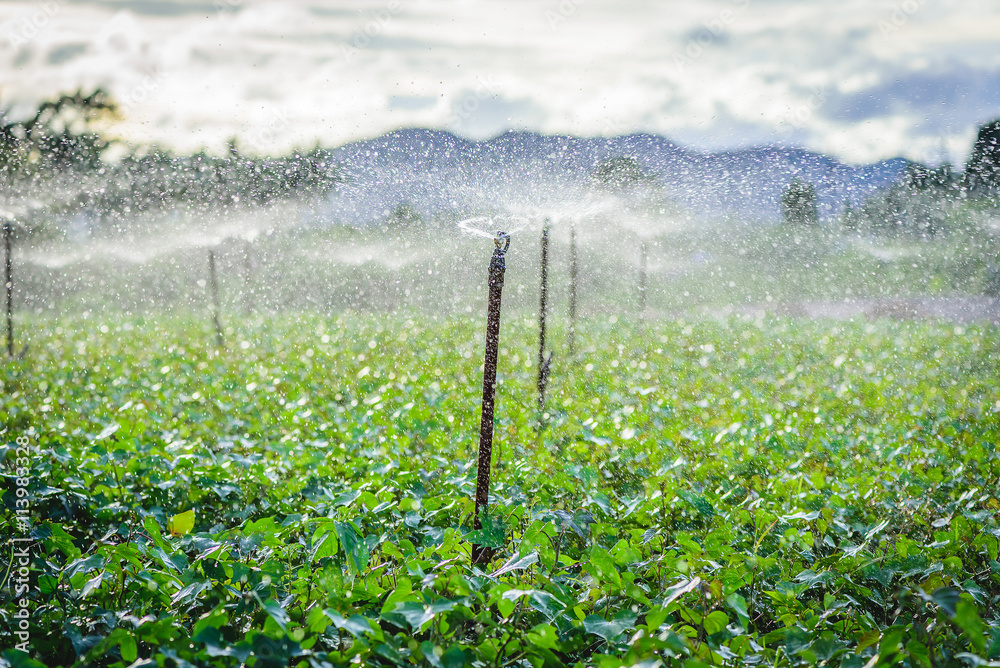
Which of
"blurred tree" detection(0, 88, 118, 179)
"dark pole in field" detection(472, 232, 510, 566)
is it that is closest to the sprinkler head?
"dark pole in field" detection(472, 232, 510, 566)

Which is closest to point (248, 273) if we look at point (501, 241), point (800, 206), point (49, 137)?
point (49, 137)

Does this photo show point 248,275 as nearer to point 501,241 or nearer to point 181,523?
point 501,241

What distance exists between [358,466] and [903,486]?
282cm

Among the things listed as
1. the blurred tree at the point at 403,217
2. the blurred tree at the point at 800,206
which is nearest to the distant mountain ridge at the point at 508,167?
the blurred tree at the point at 403,217

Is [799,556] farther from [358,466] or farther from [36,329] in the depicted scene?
[36,329]

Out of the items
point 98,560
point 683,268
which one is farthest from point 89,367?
point 683,268

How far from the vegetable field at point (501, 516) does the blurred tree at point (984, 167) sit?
12.5 meters

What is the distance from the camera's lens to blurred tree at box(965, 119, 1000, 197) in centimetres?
1609

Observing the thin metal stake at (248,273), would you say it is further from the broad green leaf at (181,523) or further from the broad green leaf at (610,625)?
the broad green leaf at (610,625)

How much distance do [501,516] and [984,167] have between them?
20.6 metres

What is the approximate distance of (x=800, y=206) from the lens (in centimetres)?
1970

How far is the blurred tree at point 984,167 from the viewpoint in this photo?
634 inches

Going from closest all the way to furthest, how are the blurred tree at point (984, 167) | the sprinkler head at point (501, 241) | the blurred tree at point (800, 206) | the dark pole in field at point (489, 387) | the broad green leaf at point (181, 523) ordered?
the broad green leaf at point (181, 523), the dark pole in field at point (489, 387), the sprinkler head at point (501, 241), the blurred tree at point (984, 167), the blurred tree at point (800, 206)

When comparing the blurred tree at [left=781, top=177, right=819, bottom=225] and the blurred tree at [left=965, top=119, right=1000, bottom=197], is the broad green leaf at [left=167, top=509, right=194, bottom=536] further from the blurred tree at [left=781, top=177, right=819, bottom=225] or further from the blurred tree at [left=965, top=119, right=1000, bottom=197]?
the blurred tree at [left=965, top=119, right=1000, bottom=197]
